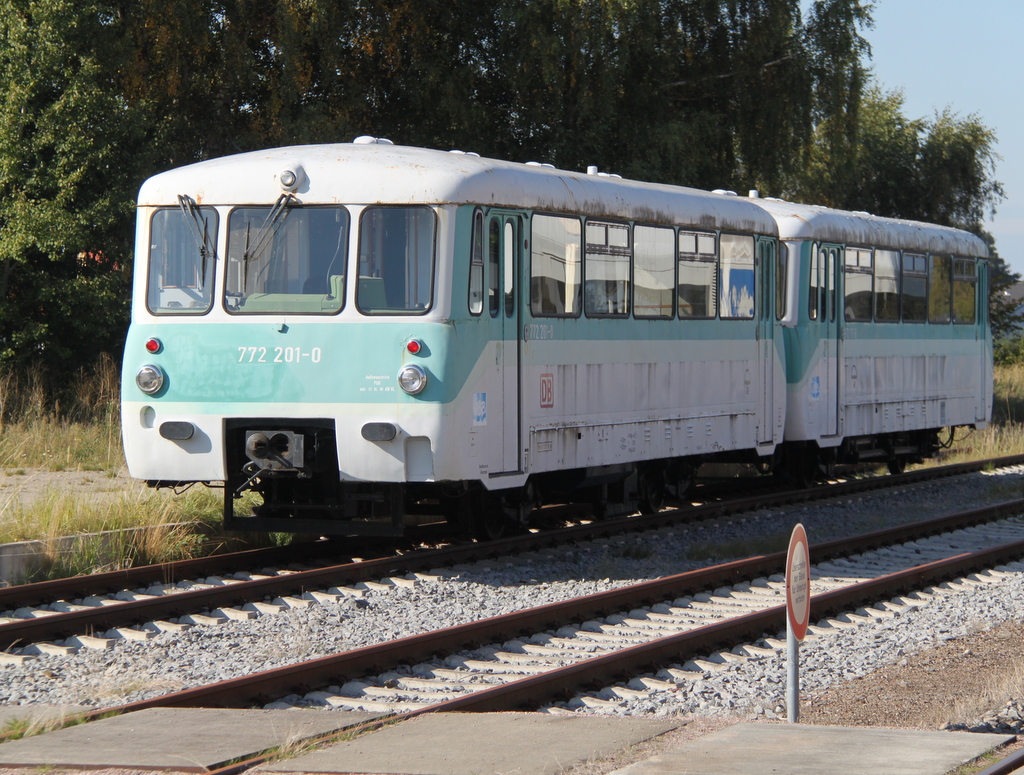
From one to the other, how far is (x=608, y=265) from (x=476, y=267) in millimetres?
2173

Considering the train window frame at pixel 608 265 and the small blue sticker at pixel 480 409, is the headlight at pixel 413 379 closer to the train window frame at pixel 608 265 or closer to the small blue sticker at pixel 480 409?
the small blue sticker at pixel 480 409

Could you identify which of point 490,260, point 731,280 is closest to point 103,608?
point 490,260

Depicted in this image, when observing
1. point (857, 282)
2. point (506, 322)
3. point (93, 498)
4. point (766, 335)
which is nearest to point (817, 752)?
point (506, 322)

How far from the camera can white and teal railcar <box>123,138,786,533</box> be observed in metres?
11.0

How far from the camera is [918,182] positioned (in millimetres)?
42094

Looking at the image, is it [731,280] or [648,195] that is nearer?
[648,195]

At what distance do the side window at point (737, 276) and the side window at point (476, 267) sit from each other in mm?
4536

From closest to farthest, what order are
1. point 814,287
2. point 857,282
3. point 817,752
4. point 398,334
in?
1. point 817,752
2. point 398,334
3. point 814,287
4. point 857,282

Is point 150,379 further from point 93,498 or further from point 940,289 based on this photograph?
point 940,289

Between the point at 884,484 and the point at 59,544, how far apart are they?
12208 millimetres

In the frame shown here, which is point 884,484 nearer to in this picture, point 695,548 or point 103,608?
point 695,548

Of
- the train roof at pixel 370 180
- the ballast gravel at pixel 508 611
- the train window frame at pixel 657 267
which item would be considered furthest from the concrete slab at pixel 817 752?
the train window frame at pixel 657 267

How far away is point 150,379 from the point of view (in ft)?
37.6

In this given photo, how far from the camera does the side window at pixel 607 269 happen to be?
1298 centimetres
